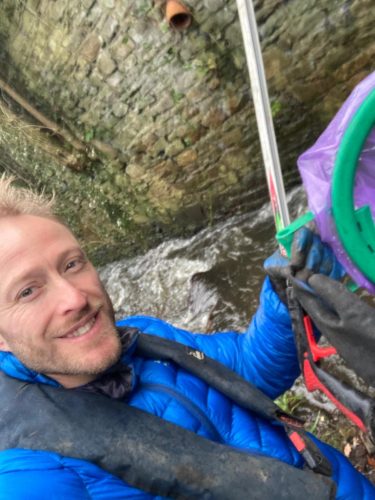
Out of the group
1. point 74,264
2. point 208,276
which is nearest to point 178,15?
point 208,276

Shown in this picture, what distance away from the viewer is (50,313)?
1.22 meters

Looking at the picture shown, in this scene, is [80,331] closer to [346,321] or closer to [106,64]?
[346,321]

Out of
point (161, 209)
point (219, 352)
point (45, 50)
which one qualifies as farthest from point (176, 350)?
point (45, 50)

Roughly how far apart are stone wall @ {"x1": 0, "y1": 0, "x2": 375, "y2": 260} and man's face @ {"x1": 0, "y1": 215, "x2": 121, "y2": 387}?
9.01 ft

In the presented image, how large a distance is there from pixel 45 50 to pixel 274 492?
425cm

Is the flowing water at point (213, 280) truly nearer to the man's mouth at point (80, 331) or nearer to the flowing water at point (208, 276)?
the flowing water at point (208, 276)

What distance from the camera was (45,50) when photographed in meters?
4.12

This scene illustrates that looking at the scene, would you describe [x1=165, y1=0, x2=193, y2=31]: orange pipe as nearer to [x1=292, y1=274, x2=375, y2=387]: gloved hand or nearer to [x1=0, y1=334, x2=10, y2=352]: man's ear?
[x1=0, y1=334, x2=10, y2=352]: man's ear

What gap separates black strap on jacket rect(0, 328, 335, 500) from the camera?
3.35 ft

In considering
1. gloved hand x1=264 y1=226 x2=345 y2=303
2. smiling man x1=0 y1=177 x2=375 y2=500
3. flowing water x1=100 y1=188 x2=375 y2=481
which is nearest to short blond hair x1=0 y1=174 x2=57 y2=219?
smiling man x1=0 y1=177 x2=375 y2=500

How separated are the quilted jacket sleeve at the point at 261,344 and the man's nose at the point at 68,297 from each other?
1.15ft

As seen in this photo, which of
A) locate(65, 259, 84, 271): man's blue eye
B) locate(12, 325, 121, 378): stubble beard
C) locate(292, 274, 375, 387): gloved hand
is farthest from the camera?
locate(65, 259, 84, 271): man's blue eye

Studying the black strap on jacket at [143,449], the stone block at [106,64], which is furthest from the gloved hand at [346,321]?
the stone block at [106,64]

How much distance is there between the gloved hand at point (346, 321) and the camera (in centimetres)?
82
